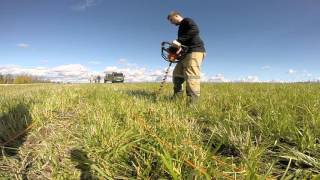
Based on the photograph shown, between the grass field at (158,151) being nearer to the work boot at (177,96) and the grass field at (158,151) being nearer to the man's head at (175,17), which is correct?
the work boot at (177,96)

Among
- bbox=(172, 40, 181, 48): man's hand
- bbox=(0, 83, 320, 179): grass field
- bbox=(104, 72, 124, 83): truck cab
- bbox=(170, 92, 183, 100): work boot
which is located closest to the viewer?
bbox=(0, 83, 320, 179): grass field

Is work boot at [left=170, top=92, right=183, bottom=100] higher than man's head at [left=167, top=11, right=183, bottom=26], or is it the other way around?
man's head at [left=167, top=11, right=183, bottom=26]

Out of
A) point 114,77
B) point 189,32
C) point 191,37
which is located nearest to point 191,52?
point 191,37

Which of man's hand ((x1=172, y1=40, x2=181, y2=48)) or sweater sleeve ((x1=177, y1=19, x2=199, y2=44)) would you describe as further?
sweater sleeve ((x1=177, y1=19, x2=199, y2=44))

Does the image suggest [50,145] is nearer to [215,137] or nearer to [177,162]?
[177,162]

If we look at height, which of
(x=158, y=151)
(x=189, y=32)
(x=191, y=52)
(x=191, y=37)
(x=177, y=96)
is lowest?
(x=158, y=151)

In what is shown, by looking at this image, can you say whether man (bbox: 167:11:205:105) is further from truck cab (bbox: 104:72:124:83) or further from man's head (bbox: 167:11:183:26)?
truck cab (bbox: 104:72:124:83)

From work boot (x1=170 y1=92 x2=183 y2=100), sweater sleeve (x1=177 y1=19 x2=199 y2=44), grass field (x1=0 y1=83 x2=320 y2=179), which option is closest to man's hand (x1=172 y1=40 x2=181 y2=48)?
sweater sleeve (x1=177 y1=19 x2=199 y2=44)

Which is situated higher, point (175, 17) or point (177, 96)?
point (175, 17)

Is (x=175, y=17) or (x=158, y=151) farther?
(x=175, y=17)

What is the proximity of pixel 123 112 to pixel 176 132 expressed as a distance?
4.43ft

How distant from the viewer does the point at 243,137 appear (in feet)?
8.15

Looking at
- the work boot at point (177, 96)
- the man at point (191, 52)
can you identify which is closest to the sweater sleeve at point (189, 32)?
the man at point (191, 52)

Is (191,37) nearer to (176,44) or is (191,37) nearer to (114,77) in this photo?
(176,44)
